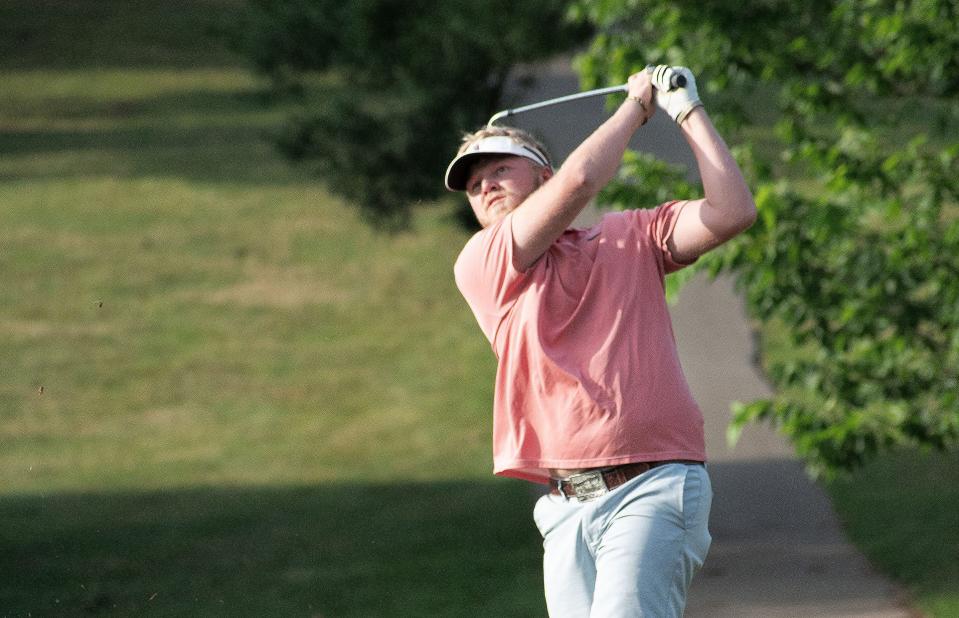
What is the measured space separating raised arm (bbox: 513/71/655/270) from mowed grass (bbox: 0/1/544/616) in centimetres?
603

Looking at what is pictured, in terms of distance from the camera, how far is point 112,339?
19844mm

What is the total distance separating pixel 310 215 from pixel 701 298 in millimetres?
8429

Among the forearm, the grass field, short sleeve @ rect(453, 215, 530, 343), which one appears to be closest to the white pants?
short sleeve @ rect(453, 215, 530, 343)

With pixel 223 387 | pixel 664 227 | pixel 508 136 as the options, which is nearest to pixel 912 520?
pixel 664 227

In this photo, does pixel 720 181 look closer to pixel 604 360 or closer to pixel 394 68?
pixel 604 360

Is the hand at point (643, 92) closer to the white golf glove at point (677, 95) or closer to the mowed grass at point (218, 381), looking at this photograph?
the white golf glove at point (677, 95)

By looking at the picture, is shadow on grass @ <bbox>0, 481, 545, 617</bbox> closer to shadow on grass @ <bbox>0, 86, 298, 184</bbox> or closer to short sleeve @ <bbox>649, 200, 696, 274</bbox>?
short sleeve @ <bbox>649, 200, 696, 274</bbox>

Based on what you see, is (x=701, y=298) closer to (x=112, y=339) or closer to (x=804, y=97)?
(x=112, y=339)

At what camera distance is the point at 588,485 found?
394cm

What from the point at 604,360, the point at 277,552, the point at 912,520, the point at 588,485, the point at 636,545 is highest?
the point at 604,360

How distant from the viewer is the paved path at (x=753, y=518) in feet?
31.0

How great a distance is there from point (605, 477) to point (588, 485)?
51 mm

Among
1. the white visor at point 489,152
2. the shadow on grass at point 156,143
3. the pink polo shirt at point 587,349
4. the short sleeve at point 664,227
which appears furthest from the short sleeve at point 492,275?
the shadow on grass at point 156,143

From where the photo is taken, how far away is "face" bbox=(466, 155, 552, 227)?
13.7ft
